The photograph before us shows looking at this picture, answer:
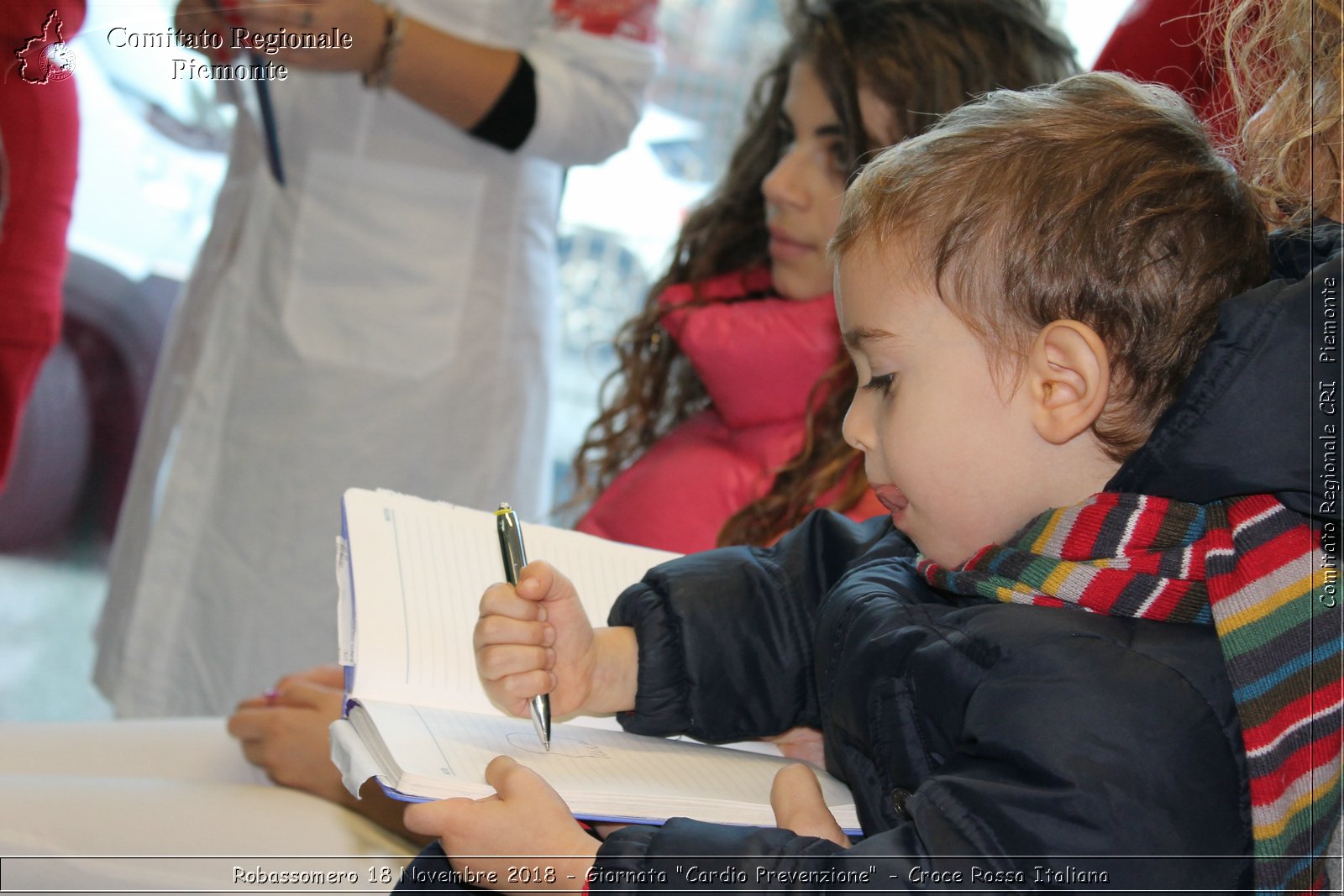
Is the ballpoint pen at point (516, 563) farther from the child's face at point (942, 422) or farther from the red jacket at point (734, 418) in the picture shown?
the red jacket at point (734, 418)

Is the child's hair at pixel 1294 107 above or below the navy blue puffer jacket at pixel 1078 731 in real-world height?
above

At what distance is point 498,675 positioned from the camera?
0.72 m

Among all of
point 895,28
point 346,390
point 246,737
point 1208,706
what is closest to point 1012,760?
point 1208,706

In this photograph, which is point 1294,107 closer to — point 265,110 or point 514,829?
point 514,829

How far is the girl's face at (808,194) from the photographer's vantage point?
4.05 ft

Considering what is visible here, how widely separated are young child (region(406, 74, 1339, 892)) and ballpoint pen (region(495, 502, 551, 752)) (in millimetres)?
16

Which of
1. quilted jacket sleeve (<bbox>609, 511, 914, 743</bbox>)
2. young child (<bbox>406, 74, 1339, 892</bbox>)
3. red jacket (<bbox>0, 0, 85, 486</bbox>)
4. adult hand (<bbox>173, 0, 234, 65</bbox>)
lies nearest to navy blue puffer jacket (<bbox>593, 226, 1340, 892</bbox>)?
young child (<bbox>406, 74, 1339, 892</bbox>)

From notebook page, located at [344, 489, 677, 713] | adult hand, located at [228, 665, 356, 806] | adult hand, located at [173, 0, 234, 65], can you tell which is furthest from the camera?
adult hand, located at [173, 0, 234, 65]

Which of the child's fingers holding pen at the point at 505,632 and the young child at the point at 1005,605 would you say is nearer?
the young child at the point at 1005,605

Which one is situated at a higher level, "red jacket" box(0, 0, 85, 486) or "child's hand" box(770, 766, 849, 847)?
"red jacket" box(0, 0, 85, 486)

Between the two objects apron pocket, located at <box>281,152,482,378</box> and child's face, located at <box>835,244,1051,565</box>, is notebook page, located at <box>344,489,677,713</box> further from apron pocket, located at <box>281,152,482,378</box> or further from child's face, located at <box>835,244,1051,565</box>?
apron pocket, located at <box>281,152,482,378</box>

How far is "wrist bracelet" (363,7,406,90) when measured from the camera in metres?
1.26

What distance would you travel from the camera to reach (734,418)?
121cm

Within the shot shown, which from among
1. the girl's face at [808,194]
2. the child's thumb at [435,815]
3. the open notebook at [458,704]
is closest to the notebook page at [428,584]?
the open notebook at [458,704]
